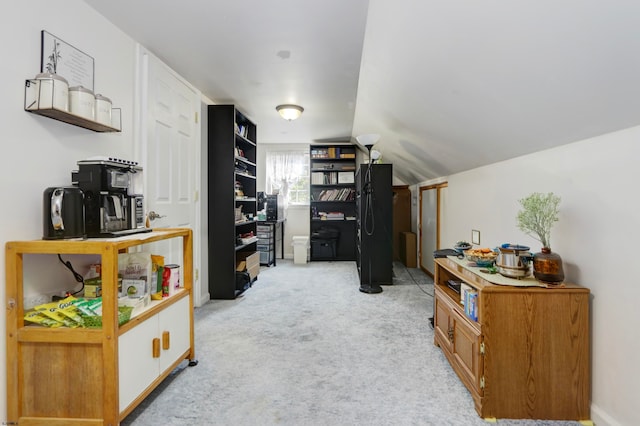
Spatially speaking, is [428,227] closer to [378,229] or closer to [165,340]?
[378,229]

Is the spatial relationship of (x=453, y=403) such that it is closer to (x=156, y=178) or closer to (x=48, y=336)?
(x=48, y=336)

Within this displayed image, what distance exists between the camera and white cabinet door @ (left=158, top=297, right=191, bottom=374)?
5.86ft

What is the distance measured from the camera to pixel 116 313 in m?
1.40

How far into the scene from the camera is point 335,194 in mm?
6027

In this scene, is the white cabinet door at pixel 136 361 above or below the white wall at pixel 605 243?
below

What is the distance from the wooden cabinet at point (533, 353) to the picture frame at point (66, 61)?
2484mm

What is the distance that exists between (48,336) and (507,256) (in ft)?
7.56

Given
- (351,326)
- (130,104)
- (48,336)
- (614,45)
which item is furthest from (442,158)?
(48,336)

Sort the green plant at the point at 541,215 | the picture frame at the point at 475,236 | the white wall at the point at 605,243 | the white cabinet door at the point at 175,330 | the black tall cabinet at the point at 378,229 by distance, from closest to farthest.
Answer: the white wall at the point at 605,243
the green plant at the point at 541,215
the white cabinet door at the point at 175,330
the picture frame at the point at 475,236
the black tall cabinet at the point at 378,229

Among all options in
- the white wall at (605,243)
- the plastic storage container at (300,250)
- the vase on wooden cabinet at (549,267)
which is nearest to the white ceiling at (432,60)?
the white wall at (605,243)

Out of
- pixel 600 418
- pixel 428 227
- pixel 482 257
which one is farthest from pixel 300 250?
pixel 600 418

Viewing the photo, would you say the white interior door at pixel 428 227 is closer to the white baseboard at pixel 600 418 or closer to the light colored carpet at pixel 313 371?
the light colored carpet at pixel 313 371

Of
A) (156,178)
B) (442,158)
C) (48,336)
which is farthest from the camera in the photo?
(442,158)

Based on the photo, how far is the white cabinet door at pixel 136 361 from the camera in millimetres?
1453
